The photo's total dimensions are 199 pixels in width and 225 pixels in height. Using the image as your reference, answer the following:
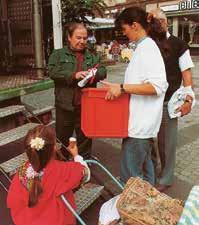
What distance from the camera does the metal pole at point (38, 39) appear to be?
4.78 metres

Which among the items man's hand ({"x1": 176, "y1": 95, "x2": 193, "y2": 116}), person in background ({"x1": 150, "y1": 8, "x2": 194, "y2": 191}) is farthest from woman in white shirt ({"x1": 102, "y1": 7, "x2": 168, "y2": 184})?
man's hand ({"x1": 176, "y1": 95, "x2": 193, "y2": 116})

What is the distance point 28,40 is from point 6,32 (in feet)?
1.58

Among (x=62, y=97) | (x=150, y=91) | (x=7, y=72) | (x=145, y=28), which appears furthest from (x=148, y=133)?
(x=7, y=72)

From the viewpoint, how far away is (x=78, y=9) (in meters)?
7.33

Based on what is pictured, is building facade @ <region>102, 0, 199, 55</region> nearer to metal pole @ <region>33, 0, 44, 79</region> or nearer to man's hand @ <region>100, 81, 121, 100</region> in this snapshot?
metal pole @ <region>33, 0, 44, 79</region>

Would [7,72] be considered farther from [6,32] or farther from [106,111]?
[106,111]


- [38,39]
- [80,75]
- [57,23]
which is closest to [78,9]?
[57,23]

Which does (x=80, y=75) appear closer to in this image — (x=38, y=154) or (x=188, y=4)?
(x=38, y=154)

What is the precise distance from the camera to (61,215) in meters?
2.55

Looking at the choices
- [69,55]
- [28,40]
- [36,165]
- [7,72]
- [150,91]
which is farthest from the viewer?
[7,72]

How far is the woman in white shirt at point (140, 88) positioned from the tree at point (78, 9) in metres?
4.08

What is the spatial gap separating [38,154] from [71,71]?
1577 millimetres

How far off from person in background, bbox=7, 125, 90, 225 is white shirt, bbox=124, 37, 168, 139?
0.63 m

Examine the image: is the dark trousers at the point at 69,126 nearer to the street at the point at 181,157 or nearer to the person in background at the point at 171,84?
the street at the point at 181,157
